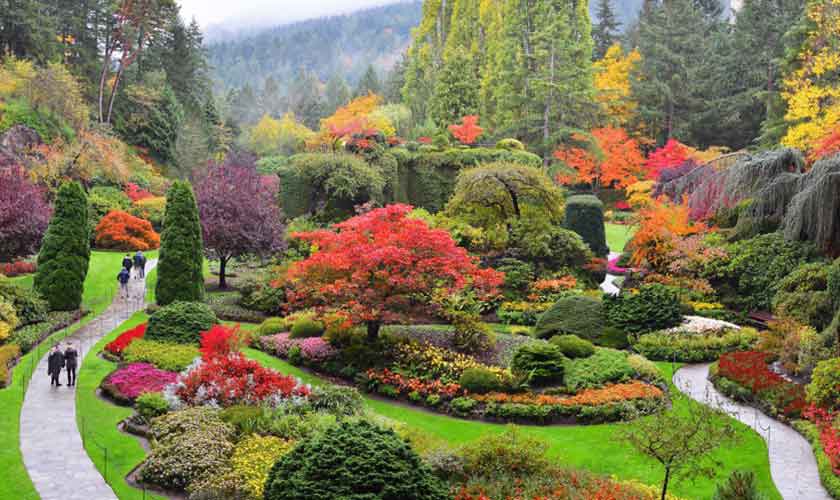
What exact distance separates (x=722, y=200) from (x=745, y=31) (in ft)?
111

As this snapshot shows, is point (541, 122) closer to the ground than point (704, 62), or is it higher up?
closer to the ground

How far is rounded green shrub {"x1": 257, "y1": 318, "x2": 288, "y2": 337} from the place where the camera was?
23.2m

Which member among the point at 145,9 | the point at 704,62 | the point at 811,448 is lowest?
the point at 811,448

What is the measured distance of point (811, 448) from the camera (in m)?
14.6

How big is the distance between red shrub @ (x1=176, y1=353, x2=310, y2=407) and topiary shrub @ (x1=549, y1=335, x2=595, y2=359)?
7.11m

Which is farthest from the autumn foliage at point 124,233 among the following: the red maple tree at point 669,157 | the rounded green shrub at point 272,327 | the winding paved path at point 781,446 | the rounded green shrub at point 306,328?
the red maple tree at point 669,157

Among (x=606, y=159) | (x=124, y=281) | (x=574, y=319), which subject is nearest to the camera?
(x=574, y=319)

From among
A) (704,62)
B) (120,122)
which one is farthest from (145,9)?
(704,62)

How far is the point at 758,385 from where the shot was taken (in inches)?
684

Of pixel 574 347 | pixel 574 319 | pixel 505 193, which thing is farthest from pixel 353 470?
pixel 505 193

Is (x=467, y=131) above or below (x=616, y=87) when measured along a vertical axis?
below

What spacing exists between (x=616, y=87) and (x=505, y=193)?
2785 cm

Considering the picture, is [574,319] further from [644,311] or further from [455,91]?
[455,91]

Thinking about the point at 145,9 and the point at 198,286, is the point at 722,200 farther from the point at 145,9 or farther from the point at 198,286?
the point at 145,9
